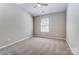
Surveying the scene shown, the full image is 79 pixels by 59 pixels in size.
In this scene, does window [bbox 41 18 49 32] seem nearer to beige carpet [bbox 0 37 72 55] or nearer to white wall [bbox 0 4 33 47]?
white wall [bbox 0 4 33 47]

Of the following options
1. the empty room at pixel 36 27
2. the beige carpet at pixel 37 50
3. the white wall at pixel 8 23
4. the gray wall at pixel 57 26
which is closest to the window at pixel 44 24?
the empty room at pixel 36 27

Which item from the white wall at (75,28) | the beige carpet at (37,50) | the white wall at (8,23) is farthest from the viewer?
the white wall at (8,23)

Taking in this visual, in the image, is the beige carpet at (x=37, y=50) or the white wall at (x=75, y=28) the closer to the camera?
the white wall at (x=75, y=28)

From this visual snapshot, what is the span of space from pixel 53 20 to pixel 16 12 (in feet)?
12.0

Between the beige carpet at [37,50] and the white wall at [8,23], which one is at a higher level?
the white wall at [8,23]

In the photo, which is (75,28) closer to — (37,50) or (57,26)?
(37,50)

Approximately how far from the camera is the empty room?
3.82 metres

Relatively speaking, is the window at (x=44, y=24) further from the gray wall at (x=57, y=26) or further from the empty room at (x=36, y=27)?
the gray wall at (x=57, y=26)

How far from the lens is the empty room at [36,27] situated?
3824mm

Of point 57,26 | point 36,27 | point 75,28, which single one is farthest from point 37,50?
point 36,27

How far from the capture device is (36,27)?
8352 mm

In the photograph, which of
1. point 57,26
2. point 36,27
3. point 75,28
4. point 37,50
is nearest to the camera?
point 75,28

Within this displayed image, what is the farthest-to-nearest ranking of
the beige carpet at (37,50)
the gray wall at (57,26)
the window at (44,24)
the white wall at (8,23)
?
the window at (44,24) → the gray wall at (57,26) → the white wall at (8,23) → the beige carpet at (37,50)

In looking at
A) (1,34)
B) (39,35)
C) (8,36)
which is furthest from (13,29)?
(39,35)
